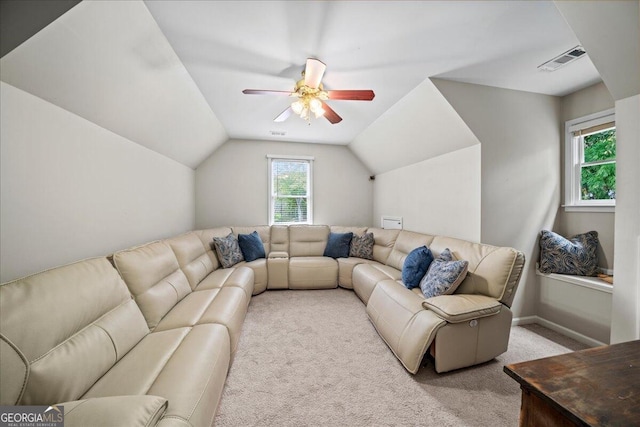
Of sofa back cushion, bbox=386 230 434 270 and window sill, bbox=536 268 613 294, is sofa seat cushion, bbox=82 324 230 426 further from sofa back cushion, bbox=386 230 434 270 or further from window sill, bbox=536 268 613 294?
window sill, bbox=536 268 613 294

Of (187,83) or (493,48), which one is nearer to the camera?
(493,48)

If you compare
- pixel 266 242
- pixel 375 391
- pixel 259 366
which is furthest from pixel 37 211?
pixel 266 242

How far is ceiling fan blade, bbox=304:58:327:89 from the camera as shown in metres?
1.72

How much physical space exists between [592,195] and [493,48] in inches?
83.0

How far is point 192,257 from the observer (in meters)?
2.65

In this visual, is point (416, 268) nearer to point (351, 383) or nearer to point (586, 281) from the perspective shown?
point (351, 383)

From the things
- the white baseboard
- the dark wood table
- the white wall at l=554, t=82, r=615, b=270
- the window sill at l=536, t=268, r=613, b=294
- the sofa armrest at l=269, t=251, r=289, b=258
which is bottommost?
the white baseboard

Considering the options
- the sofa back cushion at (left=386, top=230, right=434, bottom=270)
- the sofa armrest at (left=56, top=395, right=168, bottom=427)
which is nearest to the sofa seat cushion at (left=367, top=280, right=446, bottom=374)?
the sofa back cushion at (left=386, top=230, right=434, bottom=270)

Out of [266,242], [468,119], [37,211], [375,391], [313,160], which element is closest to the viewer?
[37,211]

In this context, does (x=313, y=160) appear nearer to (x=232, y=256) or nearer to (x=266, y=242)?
(x=266, y=242)

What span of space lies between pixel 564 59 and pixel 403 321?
276 centimetres

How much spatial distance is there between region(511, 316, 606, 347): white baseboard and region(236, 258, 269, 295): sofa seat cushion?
10.5ft

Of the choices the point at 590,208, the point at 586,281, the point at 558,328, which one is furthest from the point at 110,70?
the point at 558,328

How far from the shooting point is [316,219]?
458cm
